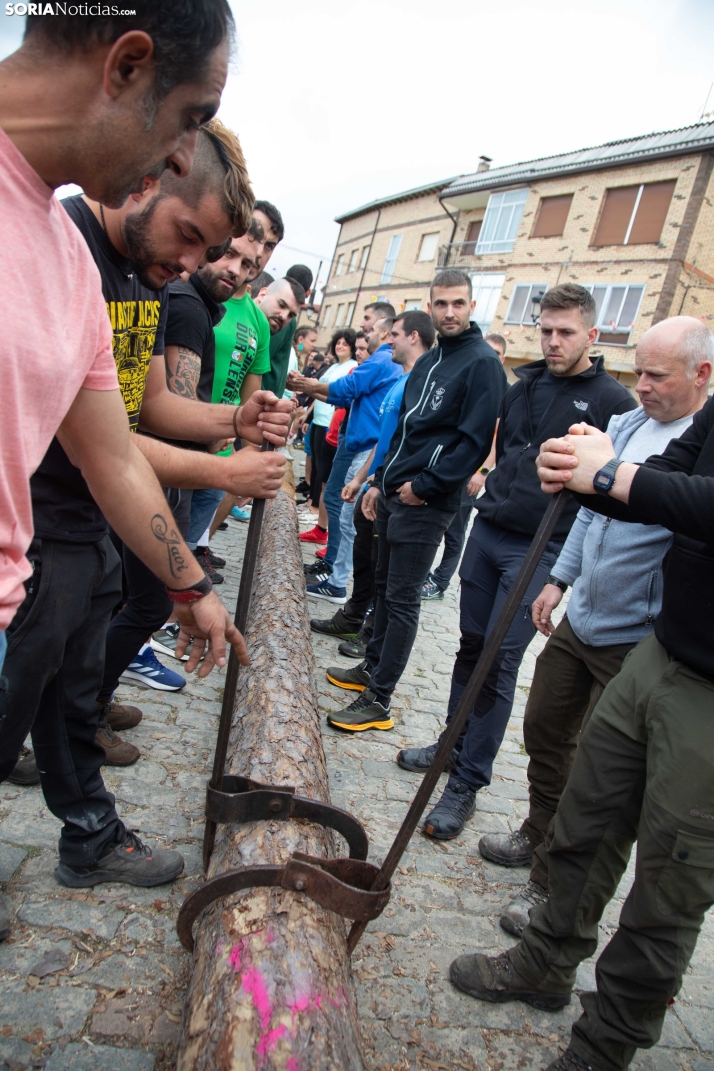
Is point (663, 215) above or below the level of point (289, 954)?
above

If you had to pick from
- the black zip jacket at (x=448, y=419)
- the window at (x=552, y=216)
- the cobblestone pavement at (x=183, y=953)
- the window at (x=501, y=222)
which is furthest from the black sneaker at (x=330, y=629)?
the window at (x=501, y=222)

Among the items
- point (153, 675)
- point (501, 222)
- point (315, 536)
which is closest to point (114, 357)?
point (153, 675)

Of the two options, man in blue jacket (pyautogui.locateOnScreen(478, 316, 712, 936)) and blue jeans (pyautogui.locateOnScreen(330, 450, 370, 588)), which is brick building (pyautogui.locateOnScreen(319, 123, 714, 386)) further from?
man in blue jacket (pyautogui.locateOnScreen(478, 316, 712, 936))

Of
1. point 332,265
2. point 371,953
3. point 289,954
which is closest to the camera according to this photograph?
point 289,954

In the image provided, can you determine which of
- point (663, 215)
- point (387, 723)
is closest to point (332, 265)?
point (663, 215)

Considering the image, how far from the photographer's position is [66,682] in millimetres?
2180

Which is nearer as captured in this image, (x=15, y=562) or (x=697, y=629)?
(x=15, y=562)

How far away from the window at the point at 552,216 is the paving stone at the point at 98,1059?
2614 cm

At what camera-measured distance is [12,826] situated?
101 inches

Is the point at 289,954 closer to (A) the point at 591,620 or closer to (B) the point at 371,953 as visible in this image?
(B) the point at 371,953

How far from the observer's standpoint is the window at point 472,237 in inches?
1124

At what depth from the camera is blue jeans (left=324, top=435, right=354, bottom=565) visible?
6613 millimetres

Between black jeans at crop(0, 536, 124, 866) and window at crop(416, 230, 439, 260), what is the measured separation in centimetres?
3204

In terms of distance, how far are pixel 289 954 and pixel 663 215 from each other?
23295 mm
